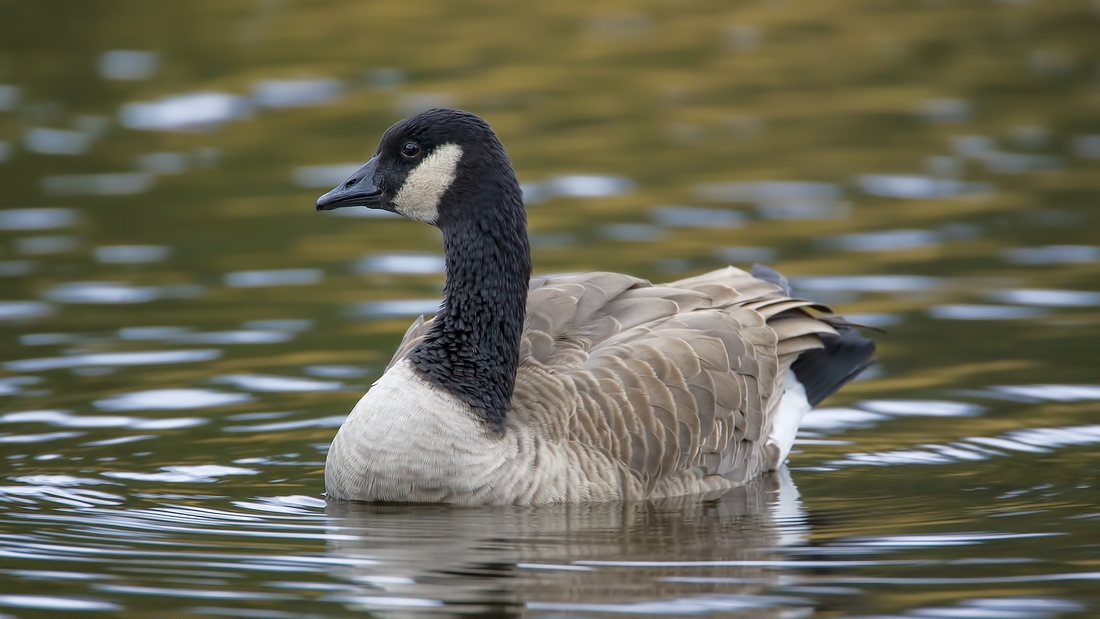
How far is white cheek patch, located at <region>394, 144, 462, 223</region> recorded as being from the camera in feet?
28.9

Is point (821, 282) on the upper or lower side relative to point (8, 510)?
upper

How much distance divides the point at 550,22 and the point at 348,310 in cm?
1186

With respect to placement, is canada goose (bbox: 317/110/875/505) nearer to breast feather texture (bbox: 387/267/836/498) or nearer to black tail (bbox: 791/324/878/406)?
breast feather texture (bbox: 387/267/836/498)

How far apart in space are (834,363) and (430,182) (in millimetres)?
3127

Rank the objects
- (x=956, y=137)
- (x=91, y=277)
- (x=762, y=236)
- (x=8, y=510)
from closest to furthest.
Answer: (x=8, y=510), (x=91, y=277), (x=762, y=236), (x=956, y=137)

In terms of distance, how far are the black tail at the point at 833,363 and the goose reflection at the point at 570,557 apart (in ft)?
4.39

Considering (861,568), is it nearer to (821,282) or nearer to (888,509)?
(888,509)

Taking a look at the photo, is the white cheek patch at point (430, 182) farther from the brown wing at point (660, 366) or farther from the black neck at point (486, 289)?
the brown wing at point (660, 366)

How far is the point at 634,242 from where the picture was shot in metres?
14.5

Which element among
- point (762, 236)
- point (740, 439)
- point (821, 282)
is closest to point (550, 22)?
point (762, 236)

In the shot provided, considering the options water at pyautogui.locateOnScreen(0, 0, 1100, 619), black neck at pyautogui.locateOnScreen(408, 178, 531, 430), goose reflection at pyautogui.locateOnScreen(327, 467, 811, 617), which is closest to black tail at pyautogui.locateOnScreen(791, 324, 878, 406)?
water at pyautogui.locateOnScreen(0, 0, 1100, 619)

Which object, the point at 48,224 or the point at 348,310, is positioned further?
the point at 48,224

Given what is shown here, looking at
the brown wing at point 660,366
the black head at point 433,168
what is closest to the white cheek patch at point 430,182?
the black head at point 433,168

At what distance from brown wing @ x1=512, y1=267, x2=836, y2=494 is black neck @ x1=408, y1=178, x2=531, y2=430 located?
0.35m
